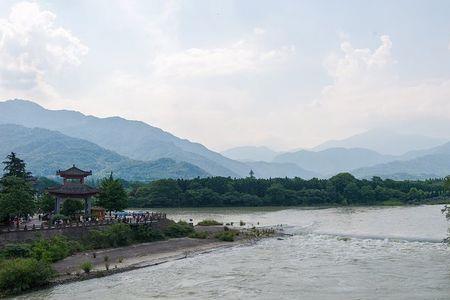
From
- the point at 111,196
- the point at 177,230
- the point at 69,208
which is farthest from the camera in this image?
the point at 177,230

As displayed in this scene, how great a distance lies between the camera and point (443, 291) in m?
33.9

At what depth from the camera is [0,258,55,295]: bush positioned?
3506cm

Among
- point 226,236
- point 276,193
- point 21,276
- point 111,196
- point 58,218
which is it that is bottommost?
point 21,276

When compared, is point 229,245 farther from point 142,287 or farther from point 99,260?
point 142,287

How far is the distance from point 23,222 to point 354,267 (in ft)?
113

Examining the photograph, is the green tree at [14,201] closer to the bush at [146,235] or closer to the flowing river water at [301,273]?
the bush at [146,235]

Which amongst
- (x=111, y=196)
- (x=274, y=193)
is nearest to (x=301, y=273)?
(x=111, y=196)

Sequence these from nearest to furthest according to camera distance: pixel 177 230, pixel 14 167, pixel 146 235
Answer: pixel 146 235 < pixel 177 230 < pixel 14 167

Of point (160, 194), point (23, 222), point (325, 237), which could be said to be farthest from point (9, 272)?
point (160, 194)

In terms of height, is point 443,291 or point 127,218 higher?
point 127,218

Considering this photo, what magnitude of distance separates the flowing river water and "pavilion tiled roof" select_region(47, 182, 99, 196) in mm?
16346

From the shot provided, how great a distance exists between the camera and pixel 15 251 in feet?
139

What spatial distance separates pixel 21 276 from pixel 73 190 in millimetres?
22626

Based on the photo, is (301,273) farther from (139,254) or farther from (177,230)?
(177,230)
